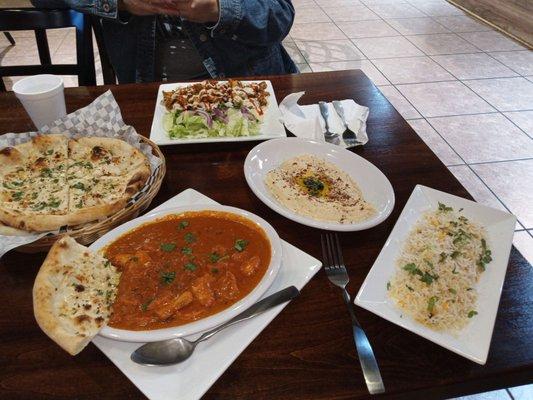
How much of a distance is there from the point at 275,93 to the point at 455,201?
1.11 metres

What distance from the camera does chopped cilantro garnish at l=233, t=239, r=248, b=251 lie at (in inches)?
47.8

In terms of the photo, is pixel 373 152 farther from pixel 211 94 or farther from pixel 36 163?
pixel 36 163

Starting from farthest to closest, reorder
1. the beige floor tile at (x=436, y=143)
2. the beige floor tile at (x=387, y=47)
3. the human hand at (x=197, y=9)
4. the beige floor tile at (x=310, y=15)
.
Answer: the beige floor tile at (x=310, y=15) < the beige floor tile at (x=387, y=47) < the beige floor tile at (x=436, y=143) < the human hand at (x=197, y=9)

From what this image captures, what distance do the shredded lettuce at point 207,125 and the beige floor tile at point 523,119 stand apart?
3454mm

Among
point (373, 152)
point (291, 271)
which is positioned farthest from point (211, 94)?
point (291, 271)

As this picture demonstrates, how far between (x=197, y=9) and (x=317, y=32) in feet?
14.9

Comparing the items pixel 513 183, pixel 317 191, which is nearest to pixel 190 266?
pixel 317 191

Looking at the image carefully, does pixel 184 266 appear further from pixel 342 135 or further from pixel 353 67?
pixel 353 67

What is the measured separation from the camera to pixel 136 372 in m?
0.93

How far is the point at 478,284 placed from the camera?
1.14m

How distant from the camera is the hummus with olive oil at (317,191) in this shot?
1.40m

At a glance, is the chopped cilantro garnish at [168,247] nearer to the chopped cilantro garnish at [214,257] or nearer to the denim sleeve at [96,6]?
the chopped cilantro garnish at [214,257]

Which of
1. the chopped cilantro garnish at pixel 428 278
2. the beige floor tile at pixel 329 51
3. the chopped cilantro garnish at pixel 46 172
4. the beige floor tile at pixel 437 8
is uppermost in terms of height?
the chopped cilantro garnish at pixel 428 278

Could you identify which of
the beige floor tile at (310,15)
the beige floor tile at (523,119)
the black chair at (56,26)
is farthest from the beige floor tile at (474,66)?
the black chair at (56,26)
